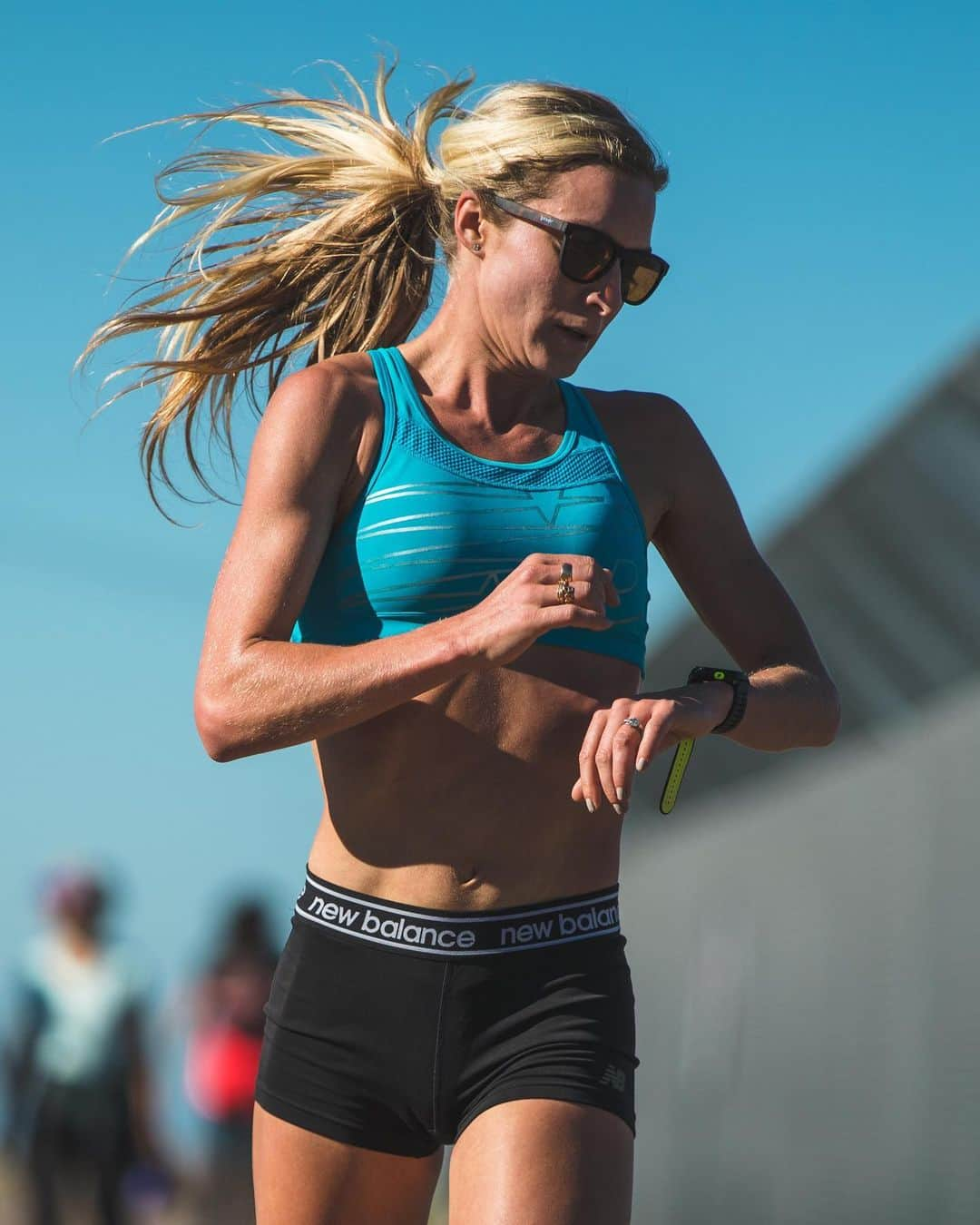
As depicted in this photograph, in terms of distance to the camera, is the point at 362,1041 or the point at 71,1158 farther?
the point at 71,1158

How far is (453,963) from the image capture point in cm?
278

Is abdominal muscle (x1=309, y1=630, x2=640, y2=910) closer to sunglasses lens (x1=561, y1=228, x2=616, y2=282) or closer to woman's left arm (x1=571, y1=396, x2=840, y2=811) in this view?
woman's left arm (x1=571, y1=396, x2=840, y2=811)

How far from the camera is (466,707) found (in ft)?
9.16

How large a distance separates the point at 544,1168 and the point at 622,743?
559 mm

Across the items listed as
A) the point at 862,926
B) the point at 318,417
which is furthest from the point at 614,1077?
the point at 862,926

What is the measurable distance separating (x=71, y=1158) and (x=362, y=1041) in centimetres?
458

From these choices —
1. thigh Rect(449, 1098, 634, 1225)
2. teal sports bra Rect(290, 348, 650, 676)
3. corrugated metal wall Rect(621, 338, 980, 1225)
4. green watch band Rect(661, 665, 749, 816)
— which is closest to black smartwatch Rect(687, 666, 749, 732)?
green watch band Rect(661, 665, 749, 816)

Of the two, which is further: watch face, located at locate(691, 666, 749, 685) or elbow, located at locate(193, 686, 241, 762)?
watch face, located at locate(691, 666, 749, 685)

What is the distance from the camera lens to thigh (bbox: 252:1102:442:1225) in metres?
2.78

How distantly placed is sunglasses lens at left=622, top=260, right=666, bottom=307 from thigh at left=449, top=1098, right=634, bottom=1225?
1.17 metres

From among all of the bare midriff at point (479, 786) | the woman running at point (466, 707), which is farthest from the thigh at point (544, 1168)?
the bare midriff at point (479, 786)

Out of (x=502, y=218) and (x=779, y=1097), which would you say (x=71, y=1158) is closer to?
(x=779, y=1097)

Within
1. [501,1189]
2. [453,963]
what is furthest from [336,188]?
[501,1189]

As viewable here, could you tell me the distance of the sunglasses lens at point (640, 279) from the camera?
2.90 metres
